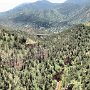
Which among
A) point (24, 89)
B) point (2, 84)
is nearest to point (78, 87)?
point (24, 89)

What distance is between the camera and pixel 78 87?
655 feet

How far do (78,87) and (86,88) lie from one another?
5933mm

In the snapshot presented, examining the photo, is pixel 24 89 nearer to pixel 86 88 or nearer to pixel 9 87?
pixel 9 87

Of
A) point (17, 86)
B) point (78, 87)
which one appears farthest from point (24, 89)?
point (78, 87)

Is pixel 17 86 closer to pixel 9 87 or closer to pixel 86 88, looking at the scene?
pixel 9 87

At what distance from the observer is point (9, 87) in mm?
196500

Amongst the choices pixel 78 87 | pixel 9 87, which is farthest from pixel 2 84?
pixel 78 87

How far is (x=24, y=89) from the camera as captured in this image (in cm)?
19700

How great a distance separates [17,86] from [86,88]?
44324 mm

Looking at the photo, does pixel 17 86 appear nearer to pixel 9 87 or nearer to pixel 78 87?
pixel 9 87

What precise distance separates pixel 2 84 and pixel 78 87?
4904 centimetres

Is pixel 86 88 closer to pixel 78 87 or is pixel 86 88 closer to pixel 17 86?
pixel 78 87

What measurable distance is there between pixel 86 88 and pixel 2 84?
53.7 metres

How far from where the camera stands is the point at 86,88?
643 ft
